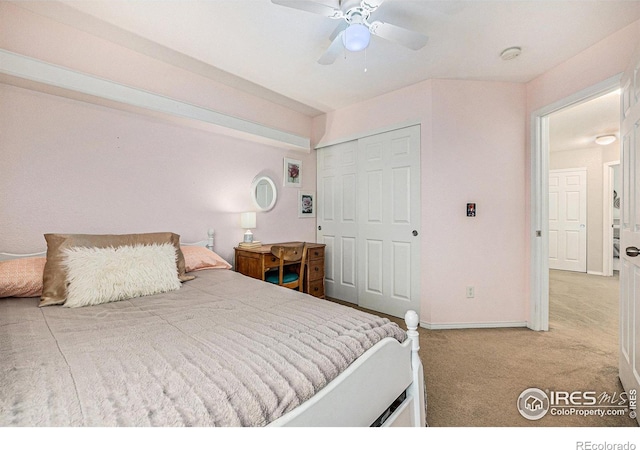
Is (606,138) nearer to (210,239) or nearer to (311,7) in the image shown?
(311,7)

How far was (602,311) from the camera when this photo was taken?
3023mm

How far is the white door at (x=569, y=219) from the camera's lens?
16.5ft

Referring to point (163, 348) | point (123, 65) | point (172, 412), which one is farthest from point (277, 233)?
point (172, 412)

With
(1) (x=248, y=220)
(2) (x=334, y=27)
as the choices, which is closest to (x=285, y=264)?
(1) (x=248, y=220)

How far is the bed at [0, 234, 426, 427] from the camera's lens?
638 mm

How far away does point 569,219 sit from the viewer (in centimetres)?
520

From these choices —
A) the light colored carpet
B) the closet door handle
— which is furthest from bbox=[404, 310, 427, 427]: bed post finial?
the closet door handle

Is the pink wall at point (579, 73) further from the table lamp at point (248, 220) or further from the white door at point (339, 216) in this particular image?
the table lamp at point (248, 220)

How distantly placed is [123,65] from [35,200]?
3.91ft

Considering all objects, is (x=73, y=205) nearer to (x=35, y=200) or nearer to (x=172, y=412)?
(x=35, y=200)

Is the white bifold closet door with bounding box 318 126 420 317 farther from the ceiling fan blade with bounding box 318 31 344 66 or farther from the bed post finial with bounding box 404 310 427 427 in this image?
the bed post finial with bounding box 404 310 427 427

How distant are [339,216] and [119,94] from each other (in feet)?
8.00

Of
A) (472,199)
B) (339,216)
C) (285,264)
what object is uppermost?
(472,199)

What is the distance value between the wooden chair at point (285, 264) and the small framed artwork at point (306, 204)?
0.80m
